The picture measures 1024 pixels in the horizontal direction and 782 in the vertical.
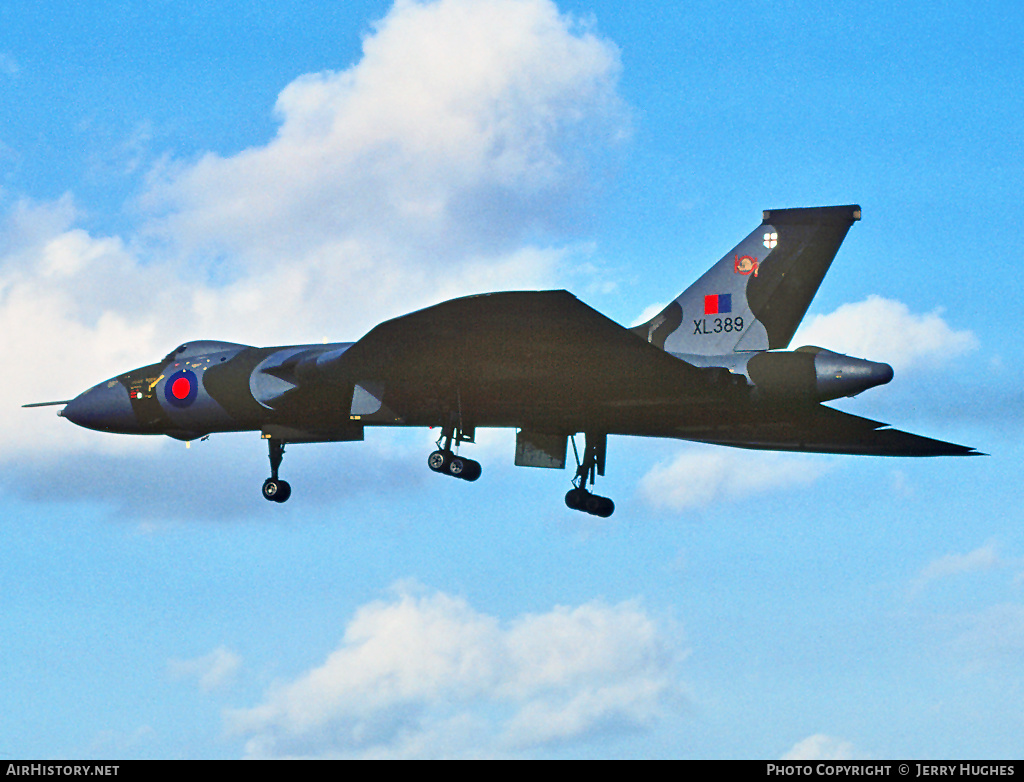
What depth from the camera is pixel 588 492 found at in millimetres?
32031

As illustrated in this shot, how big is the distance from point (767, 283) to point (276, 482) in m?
13.4

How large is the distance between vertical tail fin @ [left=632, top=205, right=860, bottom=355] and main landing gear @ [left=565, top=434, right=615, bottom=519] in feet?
13.3

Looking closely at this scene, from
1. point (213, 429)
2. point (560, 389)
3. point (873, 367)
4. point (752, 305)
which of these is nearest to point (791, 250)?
point (752, 305)

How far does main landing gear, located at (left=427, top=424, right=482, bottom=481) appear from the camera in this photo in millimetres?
28781

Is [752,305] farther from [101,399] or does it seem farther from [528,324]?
[101,399]

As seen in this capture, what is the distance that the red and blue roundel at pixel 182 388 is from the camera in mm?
32312

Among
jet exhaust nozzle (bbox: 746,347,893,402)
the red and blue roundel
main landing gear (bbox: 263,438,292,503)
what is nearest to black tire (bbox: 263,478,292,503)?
main landing gear (bbox: 263,438,292,503)

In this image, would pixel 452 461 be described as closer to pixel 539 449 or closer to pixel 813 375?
pixel 539 449

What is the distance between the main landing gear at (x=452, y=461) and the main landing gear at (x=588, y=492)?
3.60 meters

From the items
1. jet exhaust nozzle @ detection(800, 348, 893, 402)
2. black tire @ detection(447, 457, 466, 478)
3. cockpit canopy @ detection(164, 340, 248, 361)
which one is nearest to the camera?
jet exhaust nozzle @ detection(800, 348, 893, 402)

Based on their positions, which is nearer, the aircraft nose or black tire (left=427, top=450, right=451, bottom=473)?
black tire (left=427, top=450, right=451, bottom=473)

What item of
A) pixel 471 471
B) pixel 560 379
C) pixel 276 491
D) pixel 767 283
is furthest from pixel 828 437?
pixel 276 491

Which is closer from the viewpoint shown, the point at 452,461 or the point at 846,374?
the point at 846,374

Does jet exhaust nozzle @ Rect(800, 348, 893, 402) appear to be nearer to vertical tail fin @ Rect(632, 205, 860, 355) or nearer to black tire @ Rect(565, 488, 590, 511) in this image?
vertical tail fin @ Rect(632, 205, 860, 355)
